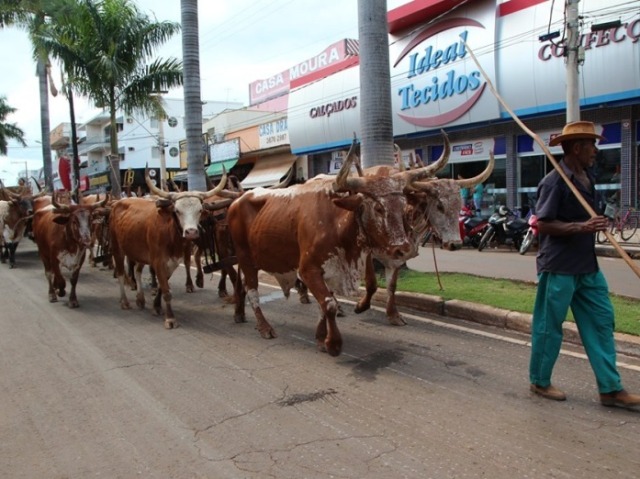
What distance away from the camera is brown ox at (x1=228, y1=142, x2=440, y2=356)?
18.5 feet

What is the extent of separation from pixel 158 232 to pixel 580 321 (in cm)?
571

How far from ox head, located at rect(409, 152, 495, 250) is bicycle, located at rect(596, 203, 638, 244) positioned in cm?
951

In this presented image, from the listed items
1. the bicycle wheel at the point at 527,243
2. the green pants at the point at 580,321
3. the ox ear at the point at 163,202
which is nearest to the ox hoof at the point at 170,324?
the ox ear at the point at 163,202

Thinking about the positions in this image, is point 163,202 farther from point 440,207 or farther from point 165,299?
point 440,207

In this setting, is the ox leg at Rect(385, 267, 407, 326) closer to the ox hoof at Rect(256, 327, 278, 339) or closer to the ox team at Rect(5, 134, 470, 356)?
the ox team at Rect(5, 134, 470, 356)

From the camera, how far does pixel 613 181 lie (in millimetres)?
16297

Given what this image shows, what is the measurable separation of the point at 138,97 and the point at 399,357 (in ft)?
51.9

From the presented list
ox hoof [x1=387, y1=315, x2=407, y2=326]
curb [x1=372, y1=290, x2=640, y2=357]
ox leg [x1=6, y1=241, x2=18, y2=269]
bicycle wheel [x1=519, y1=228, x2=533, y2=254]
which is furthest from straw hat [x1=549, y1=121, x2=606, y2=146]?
ox leg [x1=6, y1=241, x2=18, y2=269]

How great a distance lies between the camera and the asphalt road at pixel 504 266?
9.54 m

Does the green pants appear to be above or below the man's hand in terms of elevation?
below

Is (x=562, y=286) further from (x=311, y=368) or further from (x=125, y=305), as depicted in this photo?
(x=125, y=305)

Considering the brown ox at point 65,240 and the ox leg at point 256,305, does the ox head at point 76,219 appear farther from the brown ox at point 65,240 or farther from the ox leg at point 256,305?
the ox leg at point 256,305

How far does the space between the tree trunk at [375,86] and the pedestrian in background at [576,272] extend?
18.1 feet

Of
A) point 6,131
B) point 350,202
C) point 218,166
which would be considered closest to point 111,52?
point 350,202
